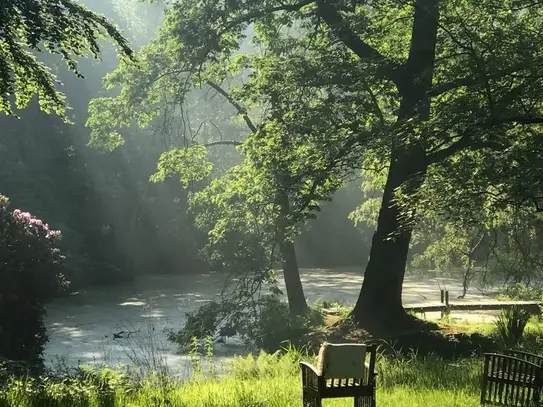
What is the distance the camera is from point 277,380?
7.70 metres

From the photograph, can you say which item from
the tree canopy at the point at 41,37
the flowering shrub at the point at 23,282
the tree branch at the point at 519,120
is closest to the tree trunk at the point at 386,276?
the tree branch at the point at 519,120

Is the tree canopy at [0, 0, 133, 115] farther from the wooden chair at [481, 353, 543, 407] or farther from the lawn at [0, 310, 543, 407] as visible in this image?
the wooden chair at [481, 353, 543, 407]

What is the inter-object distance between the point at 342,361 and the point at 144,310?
16871 mm

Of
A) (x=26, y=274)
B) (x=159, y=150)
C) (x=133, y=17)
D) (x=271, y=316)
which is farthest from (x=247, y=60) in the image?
(x=133, y=17)

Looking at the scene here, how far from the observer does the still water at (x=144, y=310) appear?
1404cm

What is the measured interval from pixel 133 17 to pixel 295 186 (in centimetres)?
4383

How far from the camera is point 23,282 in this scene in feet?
48.4

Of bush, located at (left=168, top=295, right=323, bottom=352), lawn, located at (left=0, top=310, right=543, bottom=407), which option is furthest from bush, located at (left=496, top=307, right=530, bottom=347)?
bush, located at (left=168, top=295, right=323, bottom=352)

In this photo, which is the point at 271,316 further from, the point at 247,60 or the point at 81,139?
the point at 81,139

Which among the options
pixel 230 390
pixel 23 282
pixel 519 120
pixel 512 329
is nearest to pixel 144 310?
pixel 23 282

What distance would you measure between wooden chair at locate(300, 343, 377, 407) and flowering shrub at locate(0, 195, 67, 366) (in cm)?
987

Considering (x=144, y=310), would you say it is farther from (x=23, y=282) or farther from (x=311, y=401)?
(x=311, y=401)

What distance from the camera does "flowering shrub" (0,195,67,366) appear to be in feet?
46.0

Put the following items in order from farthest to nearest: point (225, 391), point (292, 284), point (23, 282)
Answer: point (292, 284) < point (23, 282) < point (225, 391)
